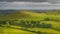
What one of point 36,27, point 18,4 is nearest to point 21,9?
point 18,4

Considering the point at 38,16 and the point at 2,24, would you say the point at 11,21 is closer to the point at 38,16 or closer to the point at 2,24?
the point at 2,24

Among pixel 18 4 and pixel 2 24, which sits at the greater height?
pixel 18 4

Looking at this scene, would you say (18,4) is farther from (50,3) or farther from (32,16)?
(50,3)

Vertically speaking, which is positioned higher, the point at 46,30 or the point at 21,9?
the point at 21,9

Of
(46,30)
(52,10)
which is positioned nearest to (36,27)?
(46,30)
